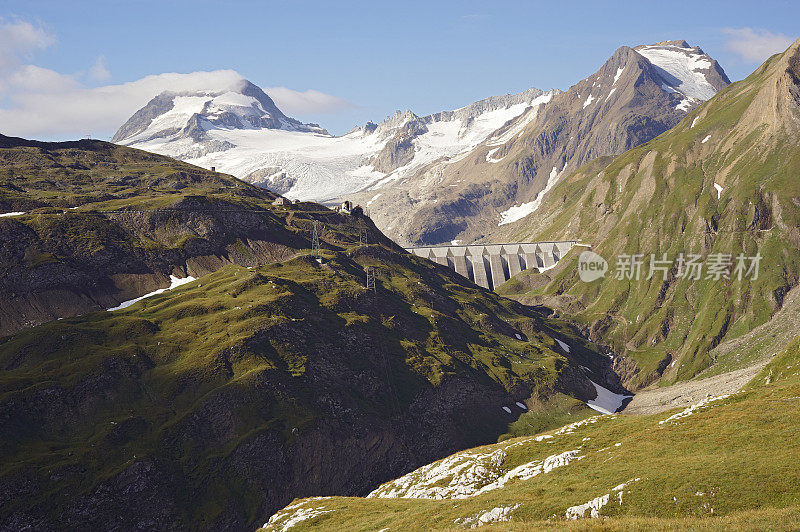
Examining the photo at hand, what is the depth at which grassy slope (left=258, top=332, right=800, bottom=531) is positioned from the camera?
5500cm

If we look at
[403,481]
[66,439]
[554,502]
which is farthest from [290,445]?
[554,502]

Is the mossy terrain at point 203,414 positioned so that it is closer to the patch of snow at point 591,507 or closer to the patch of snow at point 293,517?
the patch of snow at point 293,517

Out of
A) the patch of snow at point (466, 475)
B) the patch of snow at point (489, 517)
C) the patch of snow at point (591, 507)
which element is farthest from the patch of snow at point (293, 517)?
the patch of snow at point (591, 507)

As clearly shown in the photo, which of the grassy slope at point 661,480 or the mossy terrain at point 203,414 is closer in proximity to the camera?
the grassy slope at point 661,480

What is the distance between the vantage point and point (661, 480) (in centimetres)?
6450

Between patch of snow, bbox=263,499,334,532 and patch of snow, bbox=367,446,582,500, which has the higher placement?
patch of snow, bbox=367,446,582,500

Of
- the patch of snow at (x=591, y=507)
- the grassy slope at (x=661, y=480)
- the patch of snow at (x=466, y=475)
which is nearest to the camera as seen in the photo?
the grassy slope at (x=661, y=480)

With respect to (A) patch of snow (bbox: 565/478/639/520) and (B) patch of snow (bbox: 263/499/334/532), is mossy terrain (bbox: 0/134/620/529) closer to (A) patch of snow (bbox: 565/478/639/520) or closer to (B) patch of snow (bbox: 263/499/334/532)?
(B) patch of snow (bbox: 263/499/334/532)

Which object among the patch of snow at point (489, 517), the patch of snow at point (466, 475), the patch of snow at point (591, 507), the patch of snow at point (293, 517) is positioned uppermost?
the patch of snow at point (591, 507)

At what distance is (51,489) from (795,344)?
7307 inches

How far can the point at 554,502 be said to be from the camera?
68.6 m

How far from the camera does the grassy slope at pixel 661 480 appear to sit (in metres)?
55.0

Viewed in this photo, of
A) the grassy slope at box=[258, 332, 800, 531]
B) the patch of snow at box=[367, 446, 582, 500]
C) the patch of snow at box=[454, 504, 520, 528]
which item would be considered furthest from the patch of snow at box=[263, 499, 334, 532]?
the patch of snow at box=[454, 504, 520, 528]

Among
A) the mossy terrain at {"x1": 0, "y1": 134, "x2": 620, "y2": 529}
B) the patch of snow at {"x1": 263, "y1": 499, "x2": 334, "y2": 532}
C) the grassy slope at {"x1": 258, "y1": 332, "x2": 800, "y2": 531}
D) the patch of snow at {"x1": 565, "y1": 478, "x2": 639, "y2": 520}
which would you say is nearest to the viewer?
the grassy slope at {"x1": 258, "y1": 332, "x2": 800, "y2": 531}
